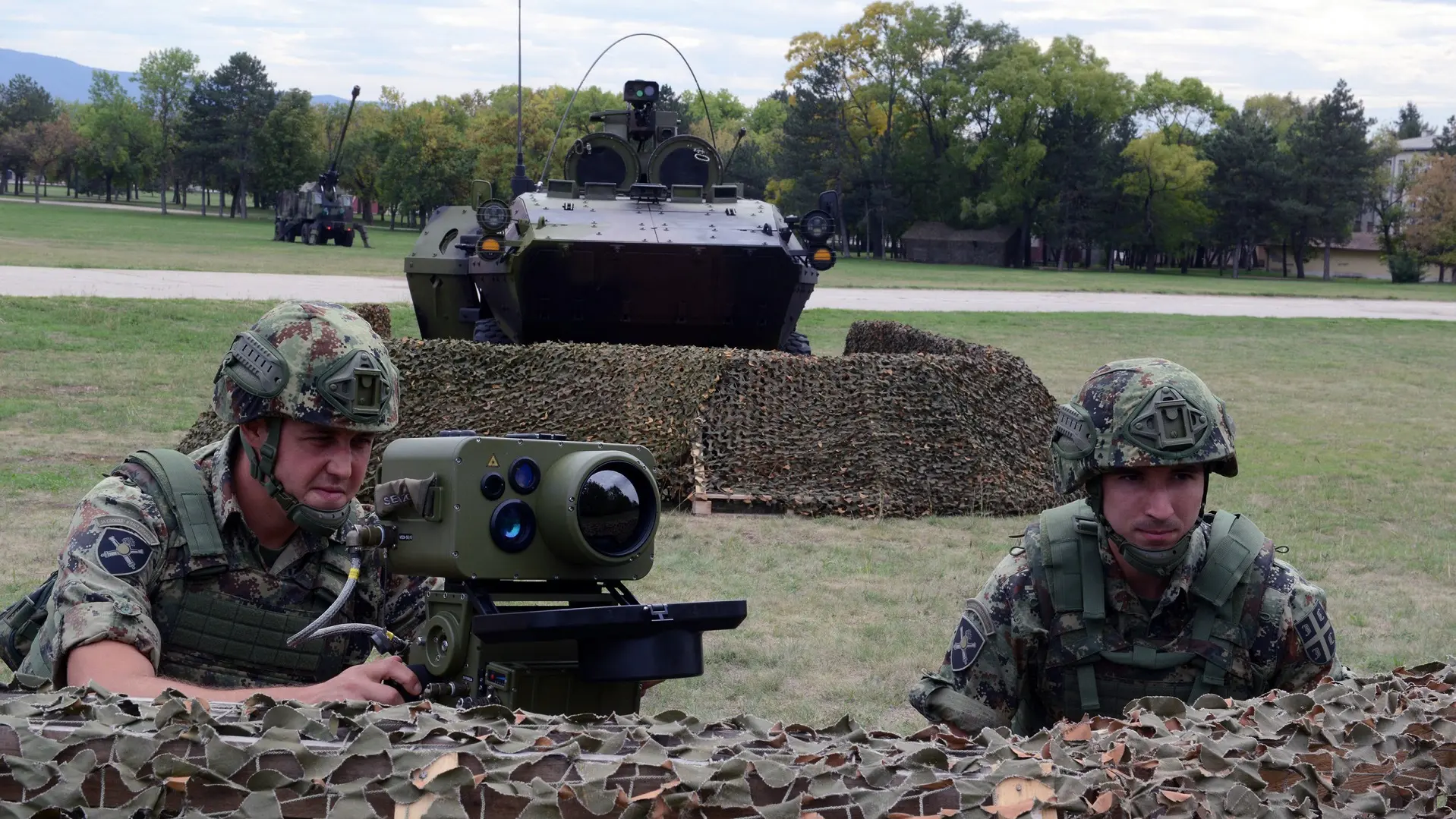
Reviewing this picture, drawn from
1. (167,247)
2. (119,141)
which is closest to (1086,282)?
(167,247)

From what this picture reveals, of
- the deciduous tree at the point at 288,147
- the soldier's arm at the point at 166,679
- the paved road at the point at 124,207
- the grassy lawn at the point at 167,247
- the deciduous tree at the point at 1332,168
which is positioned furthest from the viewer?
the paved road at the point at 124,207

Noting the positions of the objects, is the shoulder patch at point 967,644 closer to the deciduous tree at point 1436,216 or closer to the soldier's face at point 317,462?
the soldier's face at point 317,462

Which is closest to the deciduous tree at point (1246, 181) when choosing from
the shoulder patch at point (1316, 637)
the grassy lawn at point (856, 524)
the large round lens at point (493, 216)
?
the grassy lawn at point (856, 524)

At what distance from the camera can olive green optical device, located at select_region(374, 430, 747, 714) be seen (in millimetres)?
2629

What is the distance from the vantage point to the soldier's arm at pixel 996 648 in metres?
3.55

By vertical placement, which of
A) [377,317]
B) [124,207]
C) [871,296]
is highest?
[124,207]

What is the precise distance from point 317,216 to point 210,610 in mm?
56623

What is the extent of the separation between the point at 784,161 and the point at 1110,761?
7939 centimetres

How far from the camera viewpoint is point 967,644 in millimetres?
3578

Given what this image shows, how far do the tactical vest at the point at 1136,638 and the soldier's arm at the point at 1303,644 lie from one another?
63 mm

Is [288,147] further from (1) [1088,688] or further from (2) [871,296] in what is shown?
(1) [1088,688]

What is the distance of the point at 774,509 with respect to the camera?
34.2ft

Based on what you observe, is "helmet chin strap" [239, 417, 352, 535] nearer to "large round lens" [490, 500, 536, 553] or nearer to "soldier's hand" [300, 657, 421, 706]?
"soldier's hand" [300, 657, 421, 706]

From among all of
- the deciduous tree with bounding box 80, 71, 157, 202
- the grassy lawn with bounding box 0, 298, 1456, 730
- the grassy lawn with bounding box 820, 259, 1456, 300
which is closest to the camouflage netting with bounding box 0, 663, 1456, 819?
the grassy lawn with bounding box 0, 298, 1456, 730
